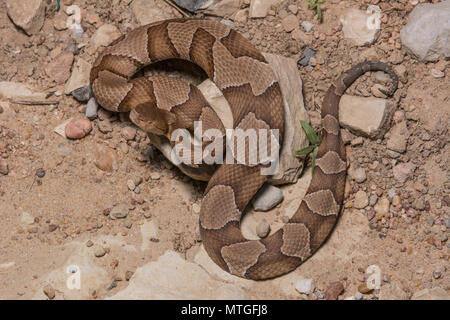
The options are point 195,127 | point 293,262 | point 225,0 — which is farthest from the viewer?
point 225,0

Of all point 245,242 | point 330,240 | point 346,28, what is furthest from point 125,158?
point 346,28

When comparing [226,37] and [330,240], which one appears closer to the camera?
[330,240]

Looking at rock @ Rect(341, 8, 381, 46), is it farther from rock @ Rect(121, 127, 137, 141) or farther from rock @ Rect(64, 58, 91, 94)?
rock @ Rect(64, 58, 91, 94)

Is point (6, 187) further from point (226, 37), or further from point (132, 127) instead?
point (226, 37)

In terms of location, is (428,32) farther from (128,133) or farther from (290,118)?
(128,133)

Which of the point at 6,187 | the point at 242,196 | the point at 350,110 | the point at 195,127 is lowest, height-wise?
the point at 6,187

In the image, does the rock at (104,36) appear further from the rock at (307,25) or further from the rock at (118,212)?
the rock at (307,25)

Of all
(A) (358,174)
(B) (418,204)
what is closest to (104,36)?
(A) (358,174)
